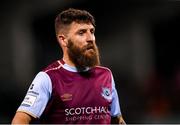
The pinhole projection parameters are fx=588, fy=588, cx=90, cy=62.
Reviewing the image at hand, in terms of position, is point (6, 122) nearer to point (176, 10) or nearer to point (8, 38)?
point (8, 38)

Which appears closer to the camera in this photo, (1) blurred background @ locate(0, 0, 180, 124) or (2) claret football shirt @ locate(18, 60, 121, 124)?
(2) claret football shirt @ locate(18, 60, 121, 124)

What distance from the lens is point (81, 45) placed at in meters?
3.78

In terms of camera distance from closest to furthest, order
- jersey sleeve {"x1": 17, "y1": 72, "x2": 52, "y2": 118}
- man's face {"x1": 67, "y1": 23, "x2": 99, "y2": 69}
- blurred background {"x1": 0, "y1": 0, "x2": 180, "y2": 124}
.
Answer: jersey sleeve {"x1": 17, "y1": 72, "x2": 52, "y2": 118} < man's face {"x1": 67, "y1": 23, "x2": 99, "y2": 69} < blurred background {"x1": 0, "y1": 0, "x2": 180, "y2": 124}

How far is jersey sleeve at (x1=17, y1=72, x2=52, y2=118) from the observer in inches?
142

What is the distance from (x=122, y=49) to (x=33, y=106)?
524 centimetres

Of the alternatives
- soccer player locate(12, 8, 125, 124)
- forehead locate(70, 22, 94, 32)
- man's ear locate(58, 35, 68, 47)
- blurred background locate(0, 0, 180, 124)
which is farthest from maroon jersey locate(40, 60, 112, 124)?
blurred background locate(0, 0, 180, 124)

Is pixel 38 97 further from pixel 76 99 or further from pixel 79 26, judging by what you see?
pixel 79 26

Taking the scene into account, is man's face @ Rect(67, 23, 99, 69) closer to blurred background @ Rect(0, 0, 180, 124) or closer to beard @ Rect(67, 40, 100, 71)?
beard @ Rect(67, 40, 100, 71)

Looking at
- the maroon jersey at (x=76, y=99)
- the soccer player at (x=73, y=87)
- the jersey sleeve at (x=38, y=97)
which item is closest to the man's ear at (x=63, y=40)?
the soccer player at (x=73, y=87)

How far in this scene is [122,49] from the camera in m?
8.77

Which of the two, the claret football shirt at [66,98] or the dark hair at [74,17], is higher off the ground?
the dark hair at [74,17]

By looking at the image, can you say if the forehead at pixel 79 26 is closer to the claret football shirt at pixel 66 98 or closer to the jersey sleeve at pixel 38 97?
the claret football shirt at pixel 66 98

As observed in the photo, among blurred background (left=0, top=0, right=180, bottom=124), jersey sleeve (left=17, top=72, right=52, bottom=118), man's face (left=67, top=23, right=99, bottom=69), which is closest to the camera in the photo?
jersey sleeve (left=17, top=72, right=52, bottom=118)

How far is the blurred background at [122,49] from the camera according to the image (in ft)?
24.7
